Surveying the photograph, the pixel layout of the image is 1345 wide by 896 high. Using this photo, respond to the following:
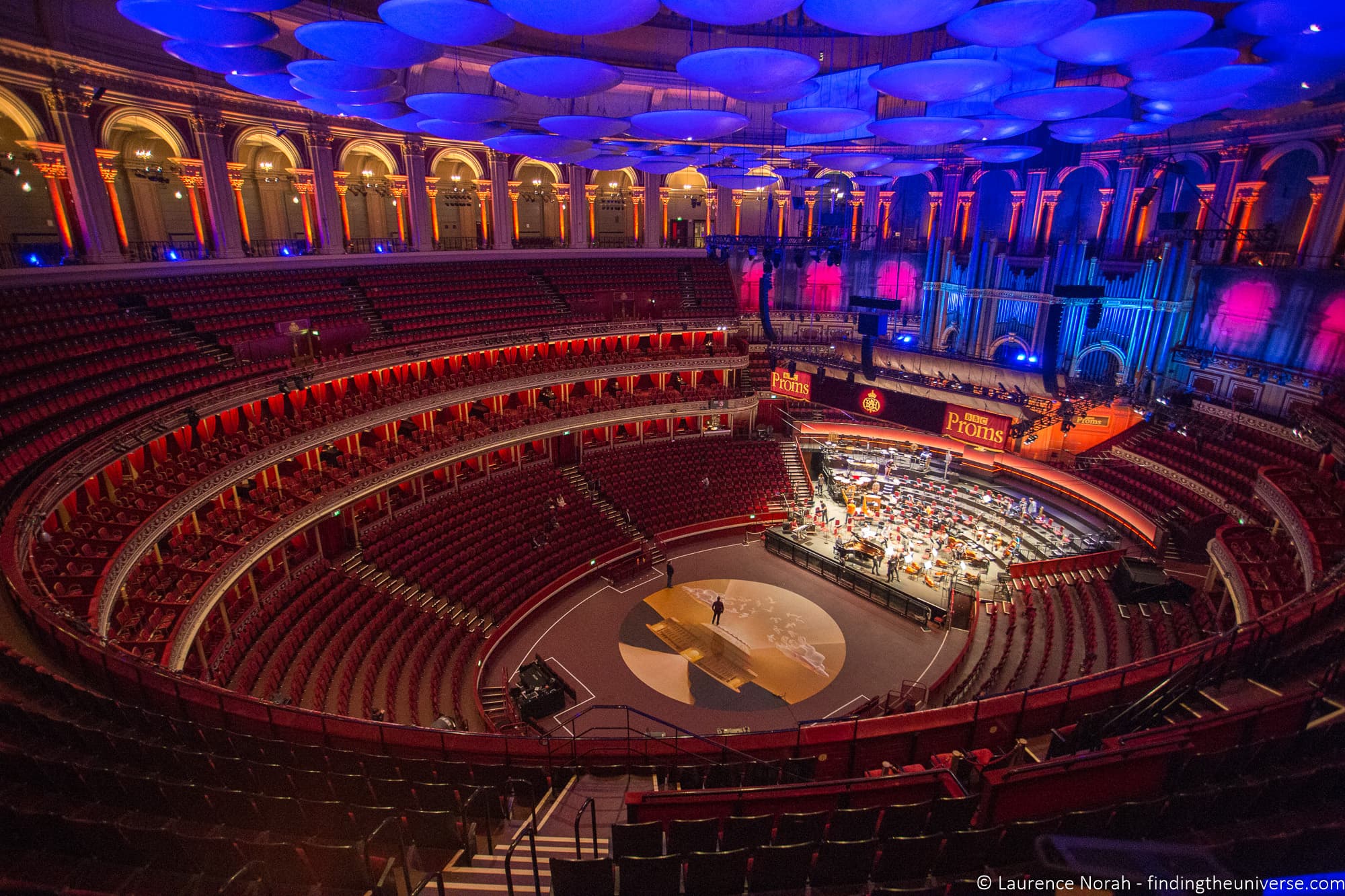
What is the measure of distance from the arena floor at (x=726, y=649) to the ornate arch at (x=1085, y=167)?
18630mm

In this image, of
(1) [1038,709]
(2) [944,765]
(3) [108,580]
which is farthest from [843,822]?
(3) [108,580]

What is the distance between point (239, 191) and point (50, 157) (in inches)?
278

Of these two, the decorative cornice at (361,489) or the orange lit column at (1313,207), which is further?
the orange lit column at (1313,207)

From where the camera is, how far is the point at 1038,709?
26.1 ft

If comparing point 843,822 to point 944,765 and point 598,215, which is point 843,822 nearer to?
point 944,765

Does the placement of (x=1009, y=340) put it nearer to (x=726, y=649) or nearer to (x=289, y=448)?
(x=726, y=649)

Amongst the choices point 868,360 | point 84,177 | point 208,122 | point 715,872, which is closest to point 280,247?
point 208,122

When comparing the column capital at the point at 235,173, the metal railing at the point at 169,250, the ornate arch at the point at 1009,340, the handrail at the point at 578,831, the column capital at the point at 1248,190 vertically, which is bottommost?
the handrail at the point at 578,831

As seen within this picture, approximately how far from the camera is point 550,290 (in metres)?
30.1

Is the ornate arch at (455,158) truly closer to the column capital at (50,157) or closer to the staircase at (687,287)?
the staircase at (687,287)

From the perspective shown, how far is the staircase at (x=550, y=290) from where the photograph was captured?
29516 millimetres

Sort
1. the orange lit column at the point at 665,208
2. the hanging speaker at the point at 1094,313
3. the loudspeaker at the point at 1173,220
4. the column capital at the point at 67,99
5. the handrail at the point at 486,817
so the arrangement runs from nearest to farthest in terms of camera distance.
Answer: the handrail at the point at 486,817, the column capital at the point at 67,99, the loudspeaker at the point at 1173,220, the hanging speaker at the point at 1094,313, the orange lit column at the point at 665,208

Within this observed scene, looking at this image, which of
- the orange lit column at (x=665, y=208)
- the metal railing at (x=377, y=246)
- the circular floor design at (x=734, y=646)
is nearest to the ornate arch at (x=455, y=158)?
the metal railing at (x=377, y=246)

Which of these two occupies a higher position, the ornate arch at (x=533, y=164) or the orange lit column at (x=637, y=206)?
the ornate arch at (x=533, y=164)
